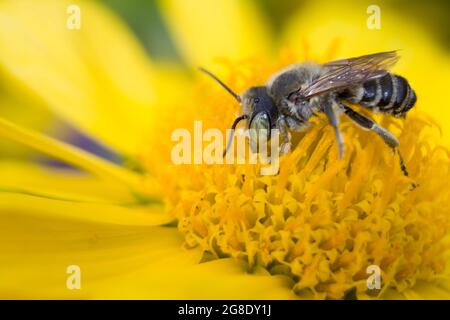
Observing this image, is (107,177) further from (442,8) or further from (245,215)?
(442,8)

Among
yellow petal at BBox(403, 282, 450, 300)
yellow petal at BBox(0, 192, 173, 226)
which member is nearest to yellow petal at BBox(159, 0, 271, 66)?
yellow petal at BBox(0, 192, 173, 226)

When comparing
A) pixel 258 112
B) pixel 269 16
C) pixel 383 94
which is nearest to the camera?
pixel 258 112

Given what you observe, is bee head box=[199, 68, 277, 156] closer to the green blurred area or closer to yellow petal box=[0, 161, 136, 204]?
yellow petal box=[0, 161, 136, 204]

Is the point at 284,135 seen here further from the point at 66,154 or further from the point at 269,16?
the point at 269,16

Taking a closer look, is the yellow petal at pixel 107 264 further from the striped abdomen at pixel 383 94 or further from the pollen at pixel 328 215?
the striped abdomen at pixel 383 94

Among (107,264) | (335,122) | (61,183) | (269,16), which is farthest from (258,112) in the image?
(269,16)
